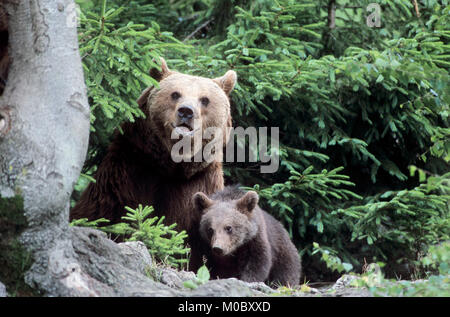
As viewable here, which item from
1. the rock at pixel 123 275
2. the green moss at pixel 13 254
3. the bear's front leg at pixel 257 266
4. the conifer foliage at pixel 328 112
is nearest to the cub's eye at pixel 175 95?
the conifer foliage at pixel 328 112

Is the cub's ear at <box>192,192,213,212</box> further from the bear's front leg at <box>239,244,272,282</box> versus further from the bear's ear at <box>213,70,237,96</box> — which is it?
the bear's ear at <box>213,70,237,96</box>

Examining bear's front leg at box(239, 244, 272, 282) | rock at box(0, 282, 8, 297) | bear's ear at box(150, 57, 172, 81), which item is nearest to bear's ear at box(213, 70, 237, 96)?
bear's ear at box(150, 57, 172, 81)

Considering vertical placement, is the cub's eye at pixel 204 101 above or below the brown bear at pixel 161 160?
above

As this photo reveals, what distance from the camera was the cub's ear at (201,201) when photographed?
7.26 metres

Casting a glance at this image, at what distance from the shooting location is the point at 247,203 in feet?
24.2

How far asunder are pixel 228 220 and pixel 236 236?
195mm

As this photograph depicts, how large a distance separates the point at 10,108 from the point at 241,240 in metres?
3.37

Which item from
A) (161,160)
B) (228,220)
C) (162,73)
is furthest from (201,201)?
(162,73)

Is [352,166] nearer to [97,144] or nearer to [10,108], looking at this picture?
[97,144]

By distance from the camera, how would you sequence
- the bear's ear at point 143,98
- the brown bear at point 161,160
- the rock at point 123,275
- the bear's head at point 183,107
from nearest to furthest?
the rock at point 123,275 < the bear's head at point 183,107 < the brown bear at point 161,160 < the bear's ear at point 143,98

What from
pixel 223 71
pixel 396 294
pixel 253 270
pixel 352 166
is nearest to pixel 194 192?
pixel 253 270

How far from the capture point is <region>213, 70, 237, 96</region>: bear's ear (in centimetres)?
754

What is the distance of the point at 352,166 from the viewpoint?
31.3 ft

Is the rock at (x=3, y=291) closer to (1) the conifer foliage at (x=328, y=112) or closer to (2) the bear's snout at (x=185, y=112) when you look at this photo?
(1) the conifer foliage at (x=328, y=112)
